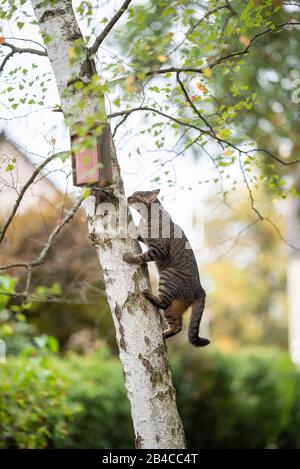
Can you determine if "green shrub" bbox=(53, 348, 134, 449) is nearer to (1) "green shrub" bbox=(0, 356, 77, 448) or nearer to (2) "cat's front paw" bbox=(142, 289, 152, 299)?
(1) "green shrub" bbox=(0, 356, 77, 448)

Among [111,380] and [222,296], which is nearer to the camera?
[111,380]

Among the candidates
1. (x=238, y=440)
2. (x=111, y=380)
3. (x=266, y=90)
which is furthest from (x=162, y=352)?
(x=238, y=440)

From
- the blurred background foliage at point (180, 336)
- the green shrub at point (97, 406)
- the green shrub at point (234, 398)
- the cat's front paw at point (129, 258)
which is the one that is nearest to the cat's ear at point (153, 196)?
the blurred background foliage at point (180, 336)

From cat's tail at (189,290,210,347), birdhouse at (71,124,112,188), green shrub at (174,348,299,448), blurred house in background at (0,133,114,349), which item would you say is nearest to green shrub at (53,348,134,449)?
blurred house in background at (0,133,114,349)

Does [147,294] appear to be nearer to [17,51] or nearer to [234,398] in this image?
[17,51]

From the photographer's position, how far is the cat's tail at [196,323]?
362 centimetres

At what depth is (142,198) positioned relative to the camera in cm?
366

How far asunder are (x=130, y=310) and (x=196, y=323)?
0.83 meters

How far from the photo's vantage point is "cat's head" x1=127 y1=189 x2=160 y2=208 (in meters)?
3.66

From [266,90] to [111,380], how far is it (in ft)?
13.7

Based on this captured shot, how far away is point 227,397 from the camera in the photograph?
8.76 metres

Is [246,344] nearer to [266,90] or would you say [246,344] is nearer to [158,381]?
[266,90]

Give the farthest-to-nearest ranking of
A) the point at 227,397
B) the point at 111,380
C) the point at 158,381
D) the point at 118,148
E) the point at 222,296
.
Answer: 1. the point at 222,296
2. the point at 227,397
3. the point at 111,380
4. the point at 118,148
5. the point at 158,381

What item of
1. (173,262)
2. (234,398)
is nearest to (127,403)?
(234,398)
